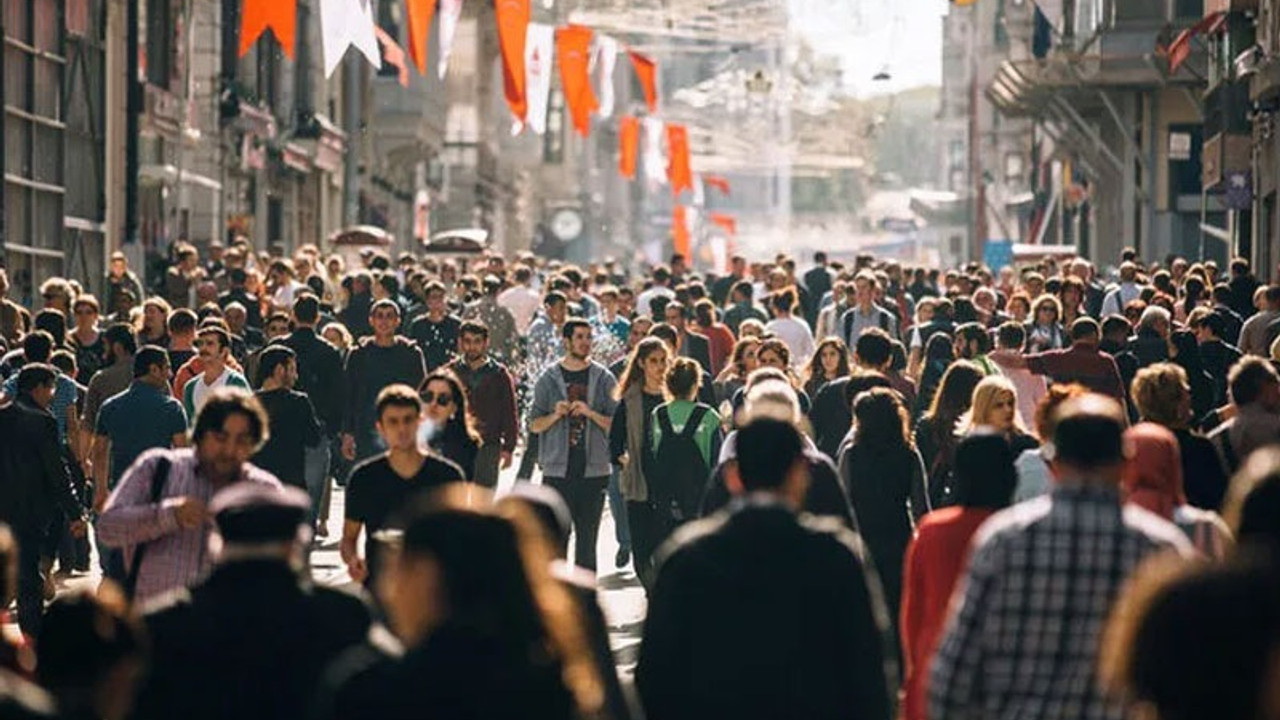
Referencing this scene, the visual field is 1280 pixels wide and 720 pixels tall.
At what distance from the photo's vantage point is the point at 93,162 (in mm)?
35250

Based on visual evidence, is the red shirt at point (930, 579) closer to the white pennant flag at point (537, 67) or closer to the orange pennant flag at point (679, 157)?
the white pennant flag at point (537, 67)

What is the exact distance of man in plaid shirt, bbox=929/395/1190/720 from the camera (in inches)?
276

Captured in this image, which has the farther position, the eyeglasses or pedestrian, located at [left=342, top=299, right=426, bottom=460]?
pedestrian, located at [left=342, top=299, right=426, bottom=460]

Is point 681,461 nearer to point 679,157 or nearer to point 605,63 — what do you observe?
point 605,63

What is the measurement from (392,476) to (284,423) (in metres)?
4.29

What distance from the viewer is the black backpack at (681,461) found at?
15.2 meters

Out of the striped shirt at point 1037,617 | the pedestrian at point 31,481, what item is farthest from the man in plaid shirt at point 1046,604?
the pedestrian at point 31,481

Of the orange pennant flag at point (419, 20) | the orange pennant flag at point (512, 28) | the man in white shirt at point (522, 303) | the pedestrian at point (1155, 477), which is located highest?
the orange pennant flag at point (512, 28)

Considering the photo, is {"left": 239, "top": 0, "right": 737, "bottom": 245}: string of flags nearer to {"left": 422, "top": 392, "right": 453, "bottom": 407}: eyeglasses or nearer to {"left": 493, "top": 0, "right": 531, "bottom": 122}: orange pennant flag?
{"left": 493, "top": 0, "right": 531, "bottom": 122}: orange pennant flag

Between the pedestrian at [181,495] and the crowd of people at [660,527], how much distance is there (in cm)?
1

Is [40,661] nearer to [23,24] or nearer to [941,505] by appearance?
[941,505]

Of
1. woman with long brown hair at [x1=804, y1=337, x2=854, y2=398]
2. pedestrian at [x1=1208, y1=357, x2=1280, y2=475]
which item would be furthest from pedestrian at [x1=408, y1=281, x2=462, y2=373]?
pedestrian at [x1=1208, y1=357, x2=1280, y2=475]

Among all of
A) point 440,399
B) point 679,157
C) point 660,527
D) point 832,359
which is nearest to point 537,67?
point 679,157

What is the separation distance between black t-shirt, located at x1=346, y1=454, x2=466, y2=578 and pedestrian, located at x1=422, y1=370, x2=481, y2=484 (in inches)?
104
